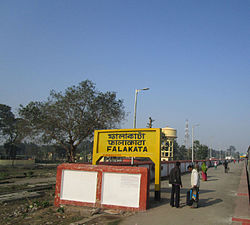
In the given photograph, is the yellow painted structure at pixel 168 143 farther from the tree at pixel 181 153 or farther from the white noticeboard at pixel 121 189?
the white noticeboard at pixel 121 189

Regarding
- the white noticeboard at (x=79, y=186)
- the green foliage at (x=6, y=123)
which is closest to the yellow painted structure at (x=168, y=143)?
the green foliage at (x=6, y=123)

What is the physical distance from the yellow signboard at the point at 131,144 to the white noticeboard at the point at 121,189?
211cm

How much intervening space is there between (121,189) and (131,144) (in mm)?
2925

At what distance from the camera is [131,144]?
11.2m

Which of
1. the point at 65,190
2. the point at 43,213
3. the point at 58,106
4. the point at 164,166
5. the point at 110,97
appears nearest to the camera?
the point at 43,213

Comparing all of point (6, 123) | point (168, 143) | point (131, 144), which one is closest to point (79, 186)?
point (131, 144)

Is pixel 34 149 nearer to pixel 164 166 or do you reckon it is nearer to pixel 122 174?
pixel 164 166

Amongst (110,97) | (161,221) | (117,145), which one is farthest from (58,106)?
(161,221)

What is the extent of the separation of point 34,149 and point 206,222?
81.8 meters

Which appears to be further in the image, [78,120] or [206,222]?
[78,120]

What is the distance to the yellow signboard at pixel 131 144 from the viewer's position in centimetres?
1052

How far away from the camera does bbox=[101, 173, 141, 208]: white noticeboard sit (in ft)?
27.6

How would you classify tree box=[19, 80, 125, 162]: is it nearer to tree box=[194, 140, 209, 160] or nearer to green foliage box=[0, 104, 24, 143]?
green foliage box=[0, 104, 24, 143]

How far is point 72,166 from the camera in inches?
372
